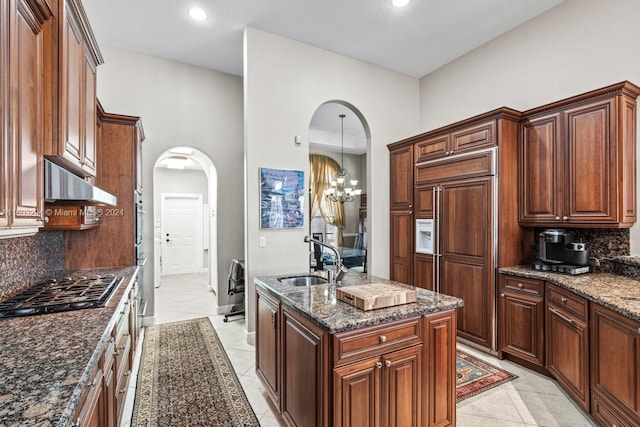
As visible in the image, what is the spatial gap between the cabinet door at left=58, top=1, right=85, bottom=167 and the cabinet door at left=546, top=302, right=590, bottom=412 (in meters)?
3.41

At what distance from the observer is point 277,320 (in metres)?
2.12

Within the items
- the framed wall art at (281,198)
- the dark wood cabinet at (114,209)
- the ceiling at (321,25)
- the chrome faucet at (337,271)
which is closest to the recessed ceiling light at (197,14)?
the ceiling at (321,25)

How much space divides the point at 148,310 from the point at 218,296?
2.97ft

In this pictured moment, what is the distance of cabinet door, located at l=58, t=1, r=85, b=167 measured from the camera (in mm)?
1565

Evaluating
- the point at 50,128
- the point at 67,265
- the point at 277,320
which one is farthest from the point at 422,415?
the point at 67,265

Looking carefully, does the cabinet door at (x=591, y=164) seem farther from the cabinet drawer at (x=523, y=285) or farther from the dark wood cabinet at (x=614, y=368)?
the dark wood cabinet at (x=614, y=368)

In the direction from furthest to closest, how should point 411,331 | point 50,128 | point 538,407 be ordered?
point 538,407 → point 411,331 → point 50,128

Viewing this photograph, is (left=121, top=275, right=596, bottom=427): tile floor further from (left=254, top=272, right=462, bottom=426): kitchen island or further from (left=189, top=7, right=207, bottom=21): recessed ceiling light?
(left=189, top=7, right=207, bottom=21): recessed ceiling light

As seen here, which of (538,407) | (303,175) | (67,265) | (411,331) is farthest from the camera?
(303,175)

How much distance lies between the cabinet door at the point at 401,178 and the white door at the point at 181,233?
557 centimetres

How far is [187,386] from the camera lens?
8.58 feet

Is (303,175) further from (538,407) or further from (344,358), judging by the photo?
(538,407)

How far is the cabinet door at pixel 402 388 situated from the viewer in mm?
1646

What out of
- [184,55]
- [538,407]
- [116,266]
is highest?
[184,55]
